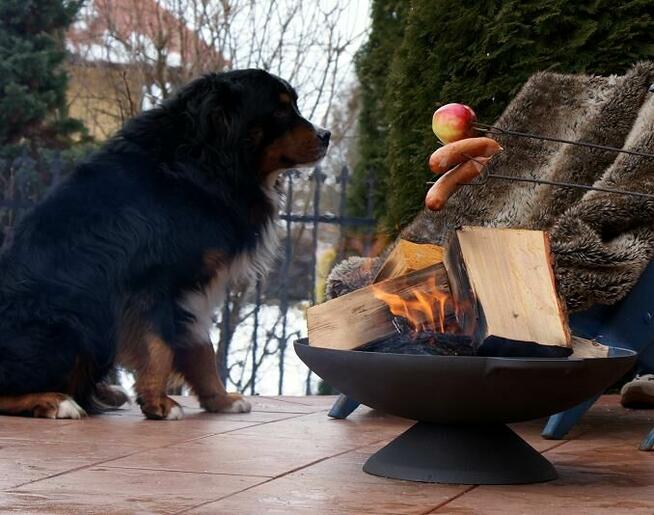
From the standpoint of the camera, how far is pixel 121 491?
2.50 metres

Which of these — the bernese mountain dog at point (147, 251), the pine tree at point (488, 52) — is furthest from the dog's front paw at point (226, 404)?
the pine tree at point (488, 52)

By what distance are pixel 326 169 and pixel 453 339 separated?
8880 millimetres

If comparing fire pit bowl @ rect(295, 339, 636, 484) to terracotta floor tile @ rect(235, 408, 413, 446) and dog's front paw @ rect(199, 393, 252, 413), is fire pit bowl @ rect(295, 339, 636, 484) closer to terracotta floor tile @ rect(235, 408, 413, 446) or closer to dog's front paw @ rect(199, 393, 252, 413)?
terracotta floor tile @ rect(235, 408, 413, 446)

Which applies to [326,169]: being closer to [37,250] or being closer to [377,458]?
[37,250]

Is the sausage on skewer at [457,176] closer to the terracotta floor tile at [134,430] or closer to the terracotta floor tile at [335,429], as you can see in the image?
the terracotta floor tile at [335,429]

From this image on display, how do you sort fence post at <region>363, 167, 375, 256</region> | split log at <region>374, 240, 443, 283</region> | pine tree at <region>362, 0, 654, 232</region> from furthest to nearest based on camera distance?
fence post at <region>363, 167, 375, 256</region> → pine tree at <region>362, 0, 654, 232</region> → split log at <region>374, 240, 443, 283</region>

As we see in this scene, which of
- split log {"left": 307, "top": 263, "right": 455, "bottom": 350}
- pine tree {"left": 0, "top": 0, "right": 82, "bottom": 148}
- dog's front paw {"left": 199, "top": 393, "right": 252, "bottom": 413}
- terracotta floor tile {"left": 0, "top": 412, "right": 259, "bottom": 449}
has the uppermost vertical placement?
pine tree {"left": 0, "top": 0, "right": 82, "bottom": 148}

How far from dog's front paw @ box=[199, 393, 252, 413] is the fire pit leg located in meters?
1.50

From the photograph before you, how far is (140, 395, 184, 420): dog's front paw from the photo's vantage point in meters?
3.91

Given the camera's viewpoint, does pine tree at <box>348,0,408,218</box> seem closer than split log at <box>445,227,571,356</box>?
No

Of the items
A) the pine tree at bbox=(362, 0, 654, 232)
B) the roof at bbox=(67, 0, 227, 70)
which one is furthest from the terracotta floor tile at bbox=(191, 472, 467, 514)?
the roof at bbox=(67, 0, 227, 70)

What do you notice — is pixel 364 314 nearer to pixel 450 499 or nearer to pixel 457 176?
pixel 457 176

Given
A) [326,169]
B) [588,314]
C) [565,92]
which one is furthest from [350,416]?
[326,169]

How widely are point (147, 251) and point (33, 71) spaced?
20.7 ft
